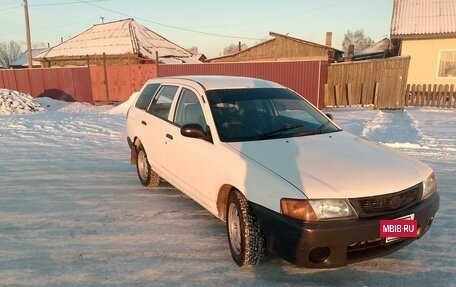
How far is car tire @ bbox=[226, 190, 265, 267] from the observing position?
9.52 ft

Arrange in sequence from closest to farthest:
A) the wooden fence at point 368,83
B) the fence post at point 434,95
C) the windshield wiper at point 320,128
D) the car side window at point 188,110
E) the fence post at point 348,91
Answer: the windshield wiper at point 320,128
the car side window at point 188,110
the wooden fence at point 368,83
the fence post at point 434,95
the fence post at point 348,91

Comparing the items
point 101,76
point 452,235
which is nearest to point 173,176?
point 452,235

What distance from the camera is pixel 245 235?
292 centimetres

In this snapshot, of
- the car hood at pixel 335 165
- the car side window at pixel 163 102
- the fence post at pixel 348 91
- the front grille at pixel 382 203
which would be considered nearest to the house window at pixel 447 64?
the fence post at pixel 348 91

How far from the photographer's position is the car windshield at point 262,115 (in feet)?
11.7

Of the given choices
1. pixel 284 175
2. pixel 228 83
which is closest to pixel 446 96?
pixel 228 83

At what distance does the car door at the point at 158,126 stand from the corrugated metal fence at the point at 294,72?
33.5ft

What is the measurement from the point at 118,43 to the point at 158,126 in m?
26.3

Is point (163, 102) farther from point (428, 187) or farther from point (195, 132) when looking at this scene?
point (428, 187)

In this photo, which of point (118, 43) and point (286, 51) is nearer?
point (118, 43)

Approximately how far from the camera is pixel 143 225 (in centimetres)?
397

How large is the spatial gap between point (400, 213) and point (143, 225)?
2.60m

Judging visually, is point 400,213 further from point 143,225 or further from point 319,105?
point 319,105

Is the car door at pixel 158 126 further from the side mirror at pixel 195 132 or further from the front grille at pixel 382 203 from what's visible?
the front grille at pixel 382 203
